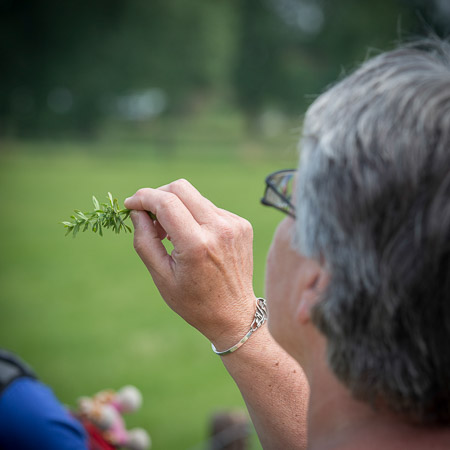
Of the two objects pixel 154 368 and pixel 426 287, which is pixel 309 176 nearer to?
pixel 426 287

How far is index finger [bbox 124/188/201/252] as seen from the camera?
1.47 m

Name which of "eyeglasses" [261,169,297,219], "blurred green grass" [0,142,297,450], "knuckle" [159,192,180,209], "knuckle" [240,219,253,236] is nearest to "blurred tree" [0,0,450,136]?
"blurred green grass" [0,142,297,450]

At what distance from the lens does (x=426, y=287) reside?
972 mm

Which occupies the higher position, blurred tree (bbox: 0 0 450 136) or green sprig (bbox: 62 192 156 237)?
blurred tree (bbox: 0 0 450 136)

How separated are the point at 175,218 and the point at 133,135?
32205 millimetres

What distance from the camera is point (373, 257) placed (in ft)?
3.27

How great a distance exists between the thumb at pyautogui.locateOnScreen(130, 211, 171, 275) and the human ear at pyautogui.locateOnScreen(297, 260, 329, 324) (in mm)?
473

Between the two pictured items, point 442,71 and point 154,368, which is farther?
point 154,368

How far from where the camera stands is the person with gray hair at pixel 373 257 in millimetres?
967

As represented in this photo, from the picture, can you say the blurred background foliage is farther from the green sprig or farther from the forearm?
the green sprig

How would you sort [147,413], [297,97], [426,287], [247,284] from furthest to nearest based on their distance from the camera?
[297,97] < [147,413] < [247,284] < [426,287]

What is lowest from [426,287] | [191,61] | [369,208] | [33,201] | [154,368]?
[154,368]

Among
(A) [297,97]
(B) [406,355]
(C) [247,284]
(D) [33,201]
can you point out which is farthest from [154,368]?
(A) [297,97]

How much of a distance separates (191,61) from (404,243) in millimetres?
35656
